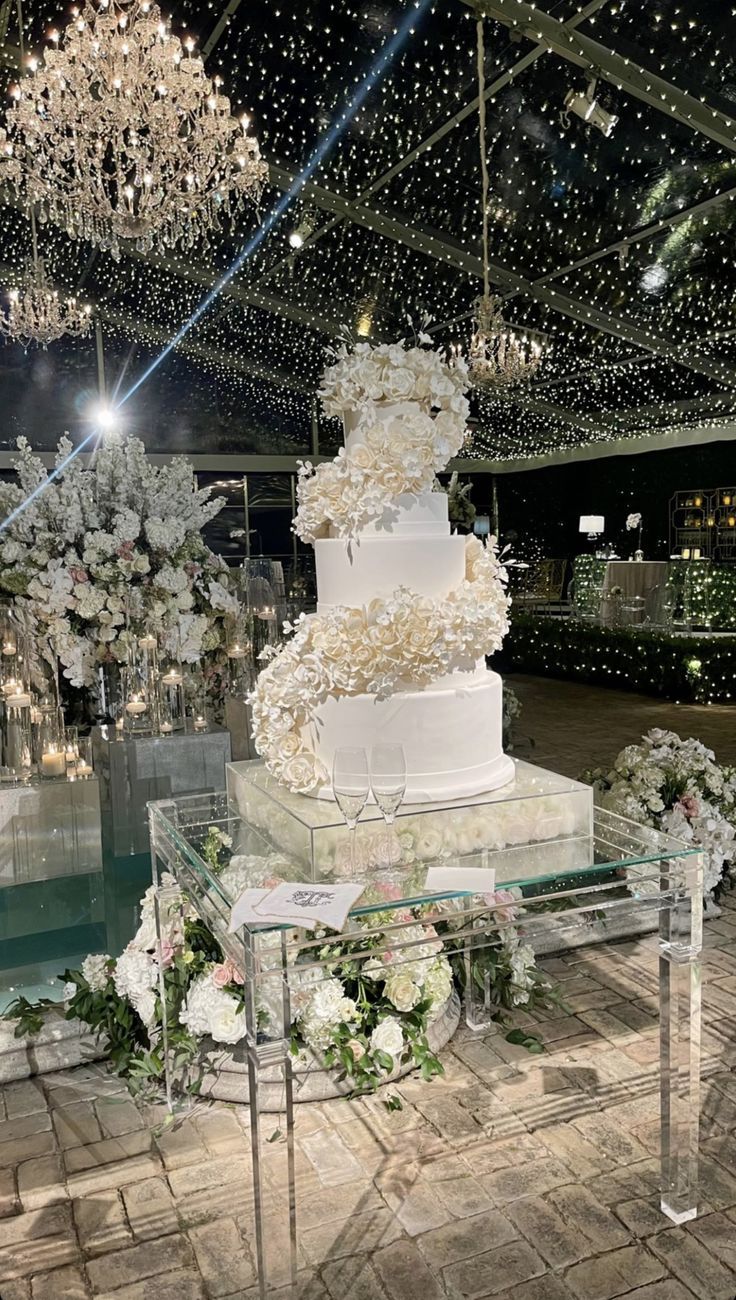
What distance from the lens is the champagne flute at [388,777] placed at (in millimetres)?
2250

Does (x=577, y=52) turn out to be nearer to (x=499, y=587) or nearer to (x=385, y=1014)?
(x=499, y=587)

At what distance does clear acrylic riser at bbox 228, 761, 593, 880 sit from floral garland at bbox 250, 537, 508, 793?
0.44ft

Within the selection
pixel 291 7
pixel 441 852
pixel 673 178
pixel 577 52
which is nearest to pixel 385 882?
pixel 441 852

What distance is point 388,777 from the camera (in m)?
2.27

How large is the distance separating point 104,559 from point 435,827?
8.57 feet

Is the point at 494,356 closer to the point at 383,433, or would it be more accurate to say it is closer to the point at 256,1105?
the point at 383,433

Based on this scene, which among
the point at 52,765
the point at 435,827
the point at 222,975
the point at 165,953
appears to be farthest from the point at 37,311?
the point at 435,827

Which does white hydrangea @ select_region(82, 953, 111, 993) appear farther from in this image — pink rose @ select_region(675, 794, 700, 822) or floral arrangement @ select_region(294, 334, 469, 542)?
pink rose @ select_region(675, 794, 700, 822)

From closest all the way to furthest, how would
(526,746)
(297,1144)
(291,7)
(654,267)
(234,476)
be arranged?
1. (297,1144)
2. (291,7)
3. (526,746)
4. (654,267)
5. (234,476)

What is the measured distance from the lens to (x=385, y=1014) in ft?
9.18

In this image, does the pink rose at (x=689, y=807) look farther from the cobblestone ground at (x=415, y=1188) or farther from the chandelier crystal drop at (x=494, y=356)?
the chandelier crystal drop at (x=494, y=356)

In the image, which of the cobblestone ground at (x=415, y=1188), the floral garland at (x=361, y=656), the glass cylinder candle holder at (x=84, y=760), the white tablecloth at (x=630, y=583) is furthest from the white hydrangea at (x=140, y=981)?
the white tablecloth at (x=630, y=583)

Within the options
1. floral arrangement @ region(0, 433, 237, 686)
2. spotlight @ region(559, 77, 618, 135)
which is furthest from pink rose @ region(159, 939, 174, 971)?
spotlight @ region(559, 77, 618, 135)

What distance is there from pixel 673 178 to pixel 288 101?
279cm
